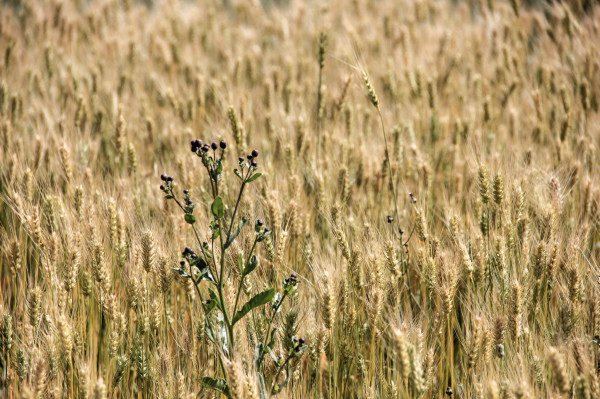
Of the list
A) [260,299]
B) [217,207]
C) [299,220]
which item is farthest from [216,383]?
[299,220]

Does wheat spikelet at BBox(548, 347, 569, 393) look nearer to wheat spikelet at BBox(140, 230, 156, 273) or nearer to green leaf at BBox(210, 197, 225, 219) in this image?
green leaf at BBox(210, 197, 225, 219)

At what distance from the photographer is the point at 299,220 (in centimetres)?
230

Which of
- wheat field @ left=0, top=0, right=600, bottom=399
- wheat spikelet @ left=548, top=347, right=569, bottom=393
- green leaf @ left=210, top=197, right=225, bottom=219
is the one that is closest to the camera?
wheat spikelet @ left=548, top=347, right=569, bottom=393

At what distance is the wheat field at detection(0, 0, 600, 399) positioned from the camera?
5.63 ft

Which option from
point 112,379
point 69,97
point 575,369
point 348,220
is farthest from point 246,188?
point 69,97

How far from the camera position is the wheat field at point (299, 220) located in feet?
5.63

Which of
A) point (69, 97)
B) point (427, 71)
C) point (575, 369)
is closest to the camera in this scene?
point (575, 369)

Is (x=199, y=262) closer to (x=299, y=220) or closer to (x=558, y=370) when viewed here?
(x=299, y=220)

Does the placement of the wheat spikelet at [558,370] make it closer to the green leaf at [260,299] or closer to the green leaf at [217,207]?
the green leaf at [260,299]

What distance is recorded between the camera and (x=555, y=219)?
2086 millimetres

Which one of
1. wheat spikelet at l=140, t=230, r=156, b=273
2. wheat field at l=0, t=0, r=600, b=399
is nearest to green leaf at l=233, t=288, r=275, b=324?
wheat field at l=0, t=0, r=600, b=399

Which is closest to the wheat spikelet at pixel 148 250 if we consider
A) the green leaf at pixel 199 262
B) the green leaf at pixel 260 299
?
the green leaf at pixel 199 262

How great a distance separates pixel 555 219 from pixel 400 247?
0.58 m

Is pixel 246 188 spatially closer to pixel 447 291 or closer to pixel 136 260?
pixel 136 260
